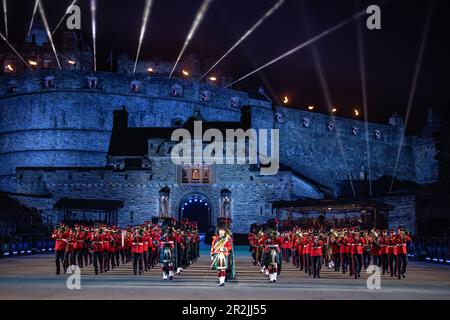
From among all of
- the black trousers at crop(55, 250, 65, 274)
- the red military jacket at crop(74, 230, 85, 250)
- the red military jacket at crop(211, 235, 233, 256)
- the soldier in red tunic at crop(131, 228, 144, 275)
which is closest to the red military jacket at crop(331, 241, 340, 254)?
the red military jacket at crop(211, 235, 233, 256)

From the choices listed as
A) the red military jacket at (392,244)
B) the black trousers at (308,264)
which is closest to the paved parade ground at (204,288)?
the red military jacket at (392,244)

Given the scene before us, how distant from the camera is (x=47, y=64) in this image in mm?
76625

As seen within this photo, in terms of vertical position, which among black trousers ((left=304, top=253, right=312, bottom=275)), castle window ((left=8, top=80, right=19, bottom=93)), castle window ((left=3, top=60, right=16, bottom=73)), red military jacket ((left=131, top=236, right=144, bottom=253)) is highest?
castle window ((left=3, top=60, right=16, bottom=73))

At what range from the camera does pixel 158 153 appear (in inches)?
1893

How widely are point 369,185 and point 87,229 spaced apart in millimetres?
58075

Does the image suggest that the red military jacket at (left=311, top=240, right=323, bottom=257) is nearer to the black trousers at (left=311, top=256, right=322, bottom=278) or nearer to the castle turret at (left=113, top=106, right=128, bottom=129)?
the black trousers at (left=311, top=256, right=322, bottom=278)

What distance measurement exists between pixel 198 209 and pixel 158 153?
7713 millimetres

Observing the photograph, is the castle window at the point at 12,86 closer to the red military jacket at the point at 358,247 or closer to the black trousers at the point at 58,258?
the black trousers at the point at 58,258

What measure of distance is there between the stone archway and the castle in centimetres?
11

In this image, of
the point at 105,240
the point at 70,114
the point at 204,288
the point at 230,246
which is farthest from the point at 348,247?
the point at 70,114

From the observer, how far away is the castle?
46906mm

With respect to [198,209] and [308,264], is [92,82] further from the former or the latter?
[308,264]
